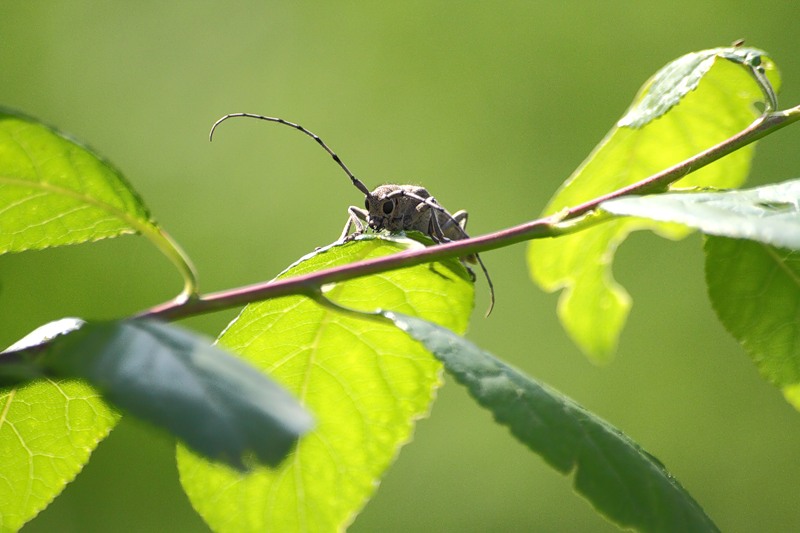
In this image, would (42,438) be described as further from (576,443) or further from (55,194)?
(576,443)

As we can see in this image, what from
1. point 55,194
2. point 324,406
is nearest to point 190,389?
point 55,194

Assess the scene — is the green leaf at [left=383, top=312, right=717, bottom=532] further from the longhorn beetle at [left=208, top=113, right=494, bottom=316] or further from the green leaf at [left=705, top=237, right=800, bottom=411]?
the longhorn beetle at [left=208, top=113, right=494, bottom=316]

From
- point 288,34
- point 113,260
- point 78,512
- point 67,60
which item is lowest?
point 78,512

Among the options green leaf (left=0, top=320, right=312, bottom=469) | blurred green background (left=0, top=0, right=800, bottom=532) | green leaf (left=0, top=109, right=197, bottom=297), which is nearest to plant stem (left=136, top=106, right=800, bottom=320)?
green leaf (left=0, top=109, right=197, bottom=297)

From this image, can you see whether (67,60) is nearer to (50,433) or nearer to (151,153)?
(151,153)

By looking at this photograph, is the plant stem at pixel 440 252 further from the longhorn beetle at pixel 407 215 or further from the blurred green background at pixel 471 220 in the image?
the blurred green background at pixel 471 220

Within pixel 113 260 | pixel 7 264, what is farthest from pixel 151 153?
pixel 7 264

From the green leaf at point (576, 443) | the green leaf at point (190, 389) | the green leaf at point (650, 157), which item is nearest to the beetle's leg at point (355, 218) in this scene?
the green leaf at point (650, 157)
